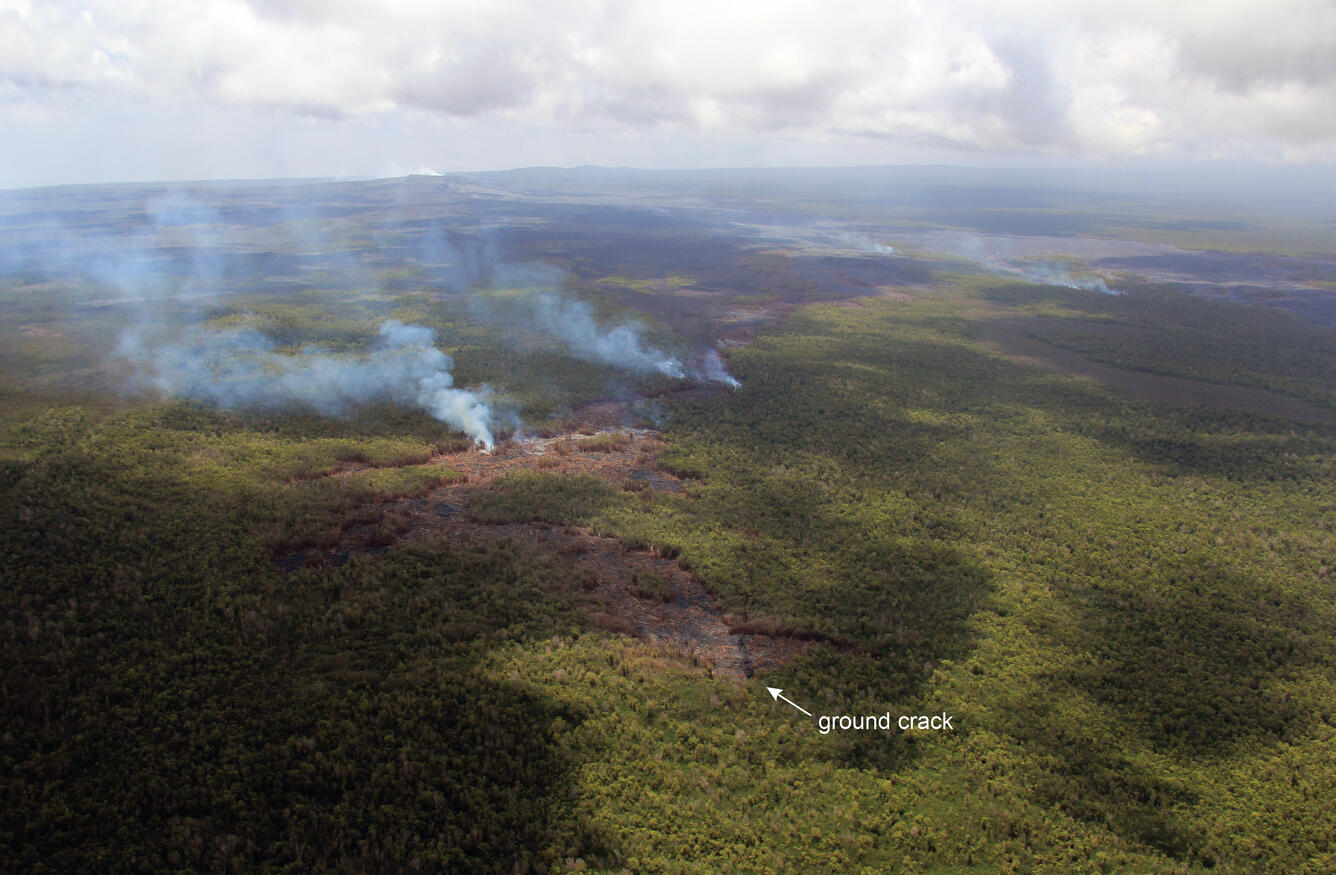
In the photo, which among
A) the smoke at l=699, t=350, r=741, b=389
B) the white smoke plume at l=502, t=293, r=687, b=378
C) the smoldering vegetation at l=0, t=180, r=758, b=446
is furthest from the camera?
the white smoke plume at l=502, t=293, r=687, b=378

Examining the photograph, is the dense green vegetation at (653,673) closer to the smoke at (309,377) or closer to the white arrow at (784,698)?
the white arrow at (784,698)

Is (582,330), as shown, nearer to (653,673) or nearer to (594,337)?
(594,337)

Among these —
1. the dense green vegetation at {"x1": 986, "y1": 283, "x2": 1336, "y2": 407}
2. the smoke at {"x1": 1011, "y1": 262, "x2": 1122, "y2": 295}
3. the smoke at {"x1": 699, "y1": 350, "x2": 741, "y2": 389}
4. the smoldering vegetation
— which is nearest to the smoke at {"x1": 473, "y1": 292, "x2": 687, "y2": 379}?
the smoldering vegetation

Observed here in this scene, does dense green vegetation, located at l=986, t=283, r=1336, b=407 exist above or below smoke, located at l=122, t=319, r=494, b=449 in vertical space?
above

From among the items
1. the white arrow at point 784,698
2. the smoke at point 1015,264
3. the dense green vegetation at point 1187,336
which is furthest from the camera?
the smoke at point 1015,264

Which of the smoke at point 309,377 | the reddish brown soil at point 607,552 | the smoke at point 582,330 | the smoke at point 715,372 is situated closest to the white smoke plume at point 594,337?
the smoke at point 582,330

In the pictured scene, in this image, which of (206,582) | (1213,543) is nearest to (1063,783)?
(1213,543)

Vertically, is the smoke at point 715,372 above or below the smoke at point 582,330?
below

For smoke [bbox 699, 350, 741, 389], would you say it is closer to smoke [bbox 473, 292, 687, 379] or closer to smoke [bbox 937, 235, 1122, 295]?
smoke [bbox 473, 292, 687, 379]
